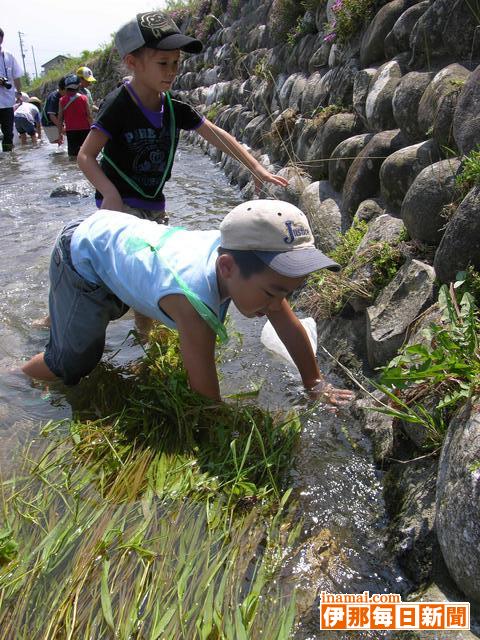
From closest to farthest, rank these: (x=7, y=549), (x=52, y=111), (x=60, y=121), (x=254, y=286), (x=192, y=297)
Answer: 1. (x=7, y=549)
2. (x=254, y=286)
3. (x=192, y=297)
4. (x=60, y=121)
5. (x=52, y=111)

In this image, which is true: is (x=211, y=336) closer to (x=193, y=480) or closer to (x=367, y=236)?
(x=193, y=480)

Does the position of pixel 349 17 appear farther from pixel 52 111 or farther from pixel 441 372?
pixel 52 111

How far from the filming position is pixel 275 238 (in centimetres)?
203

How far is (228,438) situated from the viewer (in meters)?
2.38

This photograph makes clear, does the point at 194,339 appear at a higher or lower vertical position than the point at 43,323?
higher

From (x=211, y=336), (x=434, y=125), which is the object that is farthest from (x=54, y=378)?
(x=434, y=125)

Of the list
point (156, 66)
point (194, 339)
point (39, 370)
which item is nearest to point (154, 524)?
point (194, 339)

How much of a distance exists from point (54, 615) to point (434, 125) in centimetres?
288

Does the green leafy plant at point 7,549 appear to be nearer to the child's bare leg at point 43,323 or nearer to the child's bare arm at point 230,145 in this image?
the child's bare leg at point 43,323

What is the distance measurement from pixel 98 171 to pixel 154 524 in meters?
1.85

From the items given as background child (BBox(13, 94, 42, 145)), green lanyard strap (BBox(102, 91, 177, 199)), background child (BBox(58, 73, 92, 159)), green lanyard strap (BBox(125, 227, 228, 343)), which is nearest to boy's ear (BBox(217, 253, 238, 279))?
green lanyard strap (BBox(125, 227, 228, 343))

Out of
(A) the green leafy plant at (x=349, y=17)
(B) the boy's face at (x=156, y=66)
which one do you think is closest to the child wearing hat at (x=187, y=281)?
(B) the boy's face at (x=156, y=66)

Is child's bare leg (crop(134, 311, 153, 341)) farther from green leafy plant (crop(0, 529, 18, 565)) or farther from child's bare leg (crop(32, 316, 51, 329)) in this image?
green leafy plant (crop(0, 529, 18, 565))

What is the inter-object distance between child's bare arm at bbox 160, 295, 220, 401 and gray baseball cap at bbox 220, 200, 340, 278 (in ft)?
1.15
